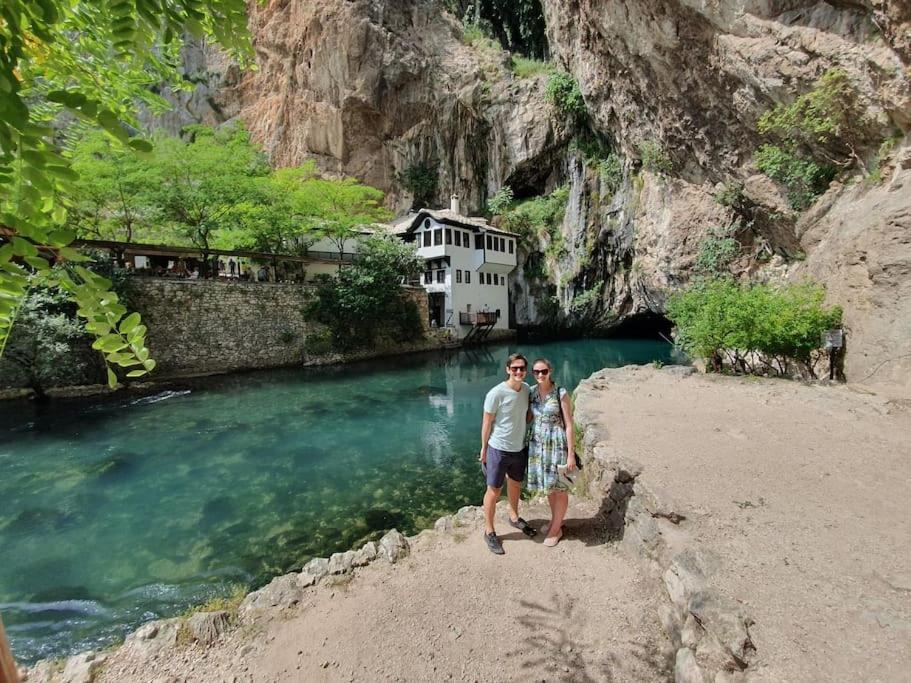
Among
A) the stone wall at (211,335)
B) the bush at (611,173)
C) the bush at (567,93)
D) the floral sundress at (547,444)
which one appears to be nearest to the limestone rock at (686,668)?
the floral sundress at (547,444)

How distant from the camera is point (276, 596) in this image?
148 inches

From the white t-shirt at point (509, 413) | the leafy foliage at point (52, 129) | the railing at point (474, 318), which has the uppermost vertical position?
the leafy foliage at point (52, 129)

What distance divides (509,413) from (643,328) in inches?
1249

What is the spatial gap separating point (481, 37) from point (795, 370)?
116 feet

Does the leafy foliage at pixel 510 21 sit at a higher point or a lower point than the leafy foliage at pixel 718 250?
higher

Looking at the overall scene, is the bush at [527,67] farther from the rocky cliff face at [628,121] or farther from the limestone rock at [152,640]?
the limestone rock at [152,640]

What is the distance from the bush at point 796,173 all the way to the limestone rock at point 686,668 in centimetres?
1259

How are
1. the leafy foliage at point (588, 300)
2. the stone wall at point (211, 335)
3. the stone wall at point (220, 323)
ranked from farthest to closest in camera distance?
1. the leafy foliage at point (588, 300)
2. the stone wall at point (220, 323)
3. the stone wall at point (211, 335)

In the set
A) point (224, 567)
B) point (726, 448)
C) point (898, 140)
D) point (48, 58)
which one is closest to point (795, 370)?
point (898, 140)

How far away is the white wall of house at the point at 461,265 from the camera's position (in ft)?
87.0

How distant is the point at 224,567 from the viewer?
17.1ft

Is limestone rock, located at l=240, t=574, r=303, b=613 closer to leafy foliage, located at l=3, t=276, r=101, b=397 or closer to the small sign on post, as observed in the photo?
the small sign on post

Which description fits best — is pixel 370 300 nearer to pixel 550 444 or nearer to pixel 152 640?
pixel 550 444

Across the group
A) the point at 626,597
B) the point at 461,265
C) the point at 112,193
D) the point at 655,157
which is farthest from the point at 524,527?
the point at 461,265
